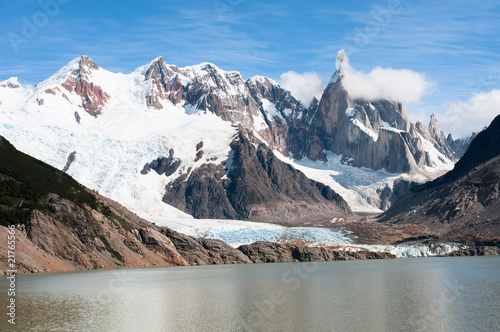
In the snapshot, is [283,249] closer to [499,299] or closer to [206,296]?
[206,296]

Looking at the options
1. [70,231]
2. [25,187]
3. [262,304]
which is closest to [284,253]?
[70,231]

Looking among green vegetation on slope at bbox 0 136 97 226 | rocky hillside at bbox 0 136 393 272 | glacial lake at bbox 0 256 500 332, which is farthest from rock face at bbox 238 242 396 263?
glacial lake at bbox 0 256 500 332

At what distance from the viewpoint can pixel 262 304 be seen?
57062 millimetres

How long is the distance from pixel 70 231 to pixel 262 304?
64.9 m

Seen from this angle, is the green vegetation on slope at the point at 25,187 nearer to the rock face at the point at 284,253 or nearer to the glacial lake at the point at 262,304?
the glacial lake at the point at 262,304

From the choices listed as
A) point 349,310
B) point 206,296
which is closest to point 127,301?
point 206,296

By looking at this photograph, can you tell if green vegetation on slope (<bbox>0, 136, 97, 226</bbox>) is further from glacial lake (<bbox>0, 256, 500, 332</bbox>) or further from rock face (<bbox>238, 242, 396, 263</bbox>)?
rock face (<bbox>238, 242, 396, 263</bbox>)

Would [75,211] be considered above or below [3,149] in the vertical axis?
below

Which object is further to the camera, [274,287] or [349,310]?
[274,287]

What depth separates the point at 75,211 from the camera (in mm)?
116500

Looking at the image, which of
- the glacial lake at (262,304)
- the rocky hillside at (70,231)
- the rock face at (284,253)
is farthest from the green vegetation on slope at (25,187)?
the rock face at (284,253)

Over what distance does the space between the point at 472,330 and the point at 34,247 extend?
7971 centimetres

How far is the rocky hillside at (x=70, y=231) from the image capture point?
101938 millimetres

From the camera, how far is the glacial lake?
45500mm
